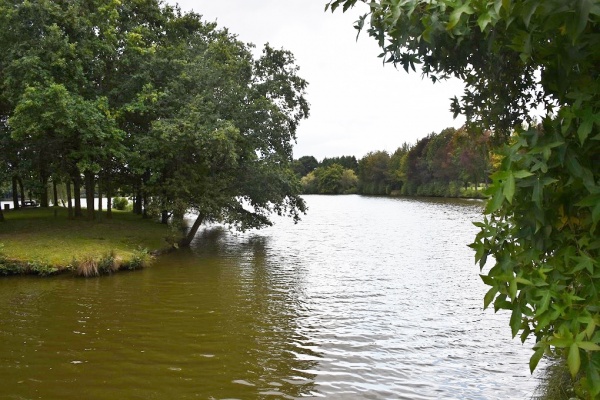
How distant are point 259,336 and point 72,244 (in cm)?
1163

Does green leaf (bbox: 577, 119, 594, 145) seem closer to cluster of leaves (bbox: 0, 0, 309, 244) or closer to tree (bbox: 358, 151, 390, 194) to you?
cluster of leaves (bbox: 0, 0, 309, 244)

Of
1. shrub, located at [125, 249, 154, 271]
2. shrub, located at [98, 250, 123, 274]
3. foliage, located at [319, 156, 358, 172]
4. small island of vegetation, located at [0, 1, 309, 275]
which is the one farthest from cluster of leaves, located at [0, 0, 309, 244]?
foliage, located at [319, 156, 358, 172]

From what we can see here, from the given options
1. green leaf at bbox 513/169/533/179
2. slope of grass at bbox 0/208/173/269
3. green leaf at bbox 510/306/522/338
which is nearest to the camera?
green leaf at bbox 513/169/533/179

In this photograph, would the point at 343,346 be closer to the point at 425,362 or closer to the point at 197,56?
the point at 425,362

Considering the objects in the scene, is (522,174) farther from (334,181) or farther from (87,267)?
(334,181)

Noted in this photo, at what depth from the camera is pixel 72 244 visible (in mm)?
18219

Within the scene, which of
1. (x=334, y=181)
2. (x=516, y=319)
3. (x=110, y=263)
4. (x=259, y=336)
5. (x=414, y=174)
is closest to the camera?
(x=516, y=319)

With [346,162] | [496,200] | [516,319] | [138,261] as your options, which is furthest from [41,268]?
[346,162]

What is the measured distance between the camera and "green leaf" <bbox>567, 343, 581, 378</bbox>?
2446 millimetres

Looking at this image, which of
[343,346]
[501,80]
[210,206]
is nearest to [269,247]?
[210,206]

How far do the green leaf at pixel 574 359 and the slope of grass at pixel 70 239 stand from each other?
16.1 meters

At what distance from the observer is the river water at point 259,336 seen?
7410 millimetres

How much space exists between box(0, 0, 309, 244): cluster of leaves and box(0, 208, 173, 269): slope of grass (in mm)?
1776

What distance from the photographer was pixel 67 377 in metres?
7.55
